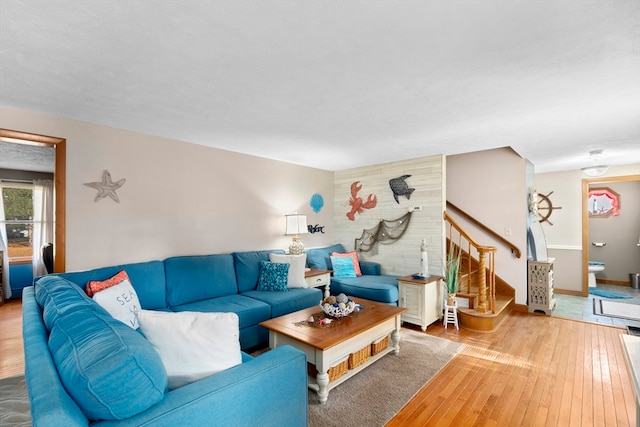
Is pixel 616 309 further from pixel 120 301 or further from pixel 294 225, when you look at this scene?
pixel 120 301

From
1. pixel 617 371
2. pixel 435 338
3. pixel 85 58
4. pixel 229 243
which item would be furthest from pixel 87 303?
pixel 617 371

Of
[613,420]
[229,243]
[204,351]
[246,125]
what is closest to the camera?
[204,351]

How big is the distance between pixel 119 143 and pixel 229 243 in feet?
5.53

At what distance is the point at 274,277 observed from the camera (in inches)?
142

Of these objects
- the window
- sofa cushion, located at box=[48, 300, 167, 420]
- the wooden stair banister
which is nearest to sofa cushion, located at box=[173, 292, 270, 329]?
sofa cushion, located at box=[48, 300, 167, 420]

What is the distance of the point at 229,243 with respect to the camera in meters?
3.94

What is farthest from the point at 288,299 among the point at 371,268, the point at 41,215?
the point at 41,215

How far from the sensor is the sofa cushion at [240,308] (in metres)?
2.87

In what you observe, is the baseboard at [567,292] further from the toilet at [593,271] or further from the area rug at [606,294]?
the toilet at [593,271]

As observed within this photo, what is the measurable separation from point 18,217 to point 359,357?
6.49 m

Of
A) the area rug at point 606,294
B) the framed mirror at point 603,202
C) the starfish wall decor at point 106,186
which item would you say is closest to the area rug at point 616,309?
the area rug at point 606,294

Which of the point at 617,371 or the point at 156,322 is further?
the point at 617,371

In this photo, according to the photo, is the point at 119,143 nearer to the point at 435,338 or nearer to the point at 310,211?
the point at 310,211

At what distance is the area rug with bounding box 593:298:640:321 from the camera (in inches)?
167
